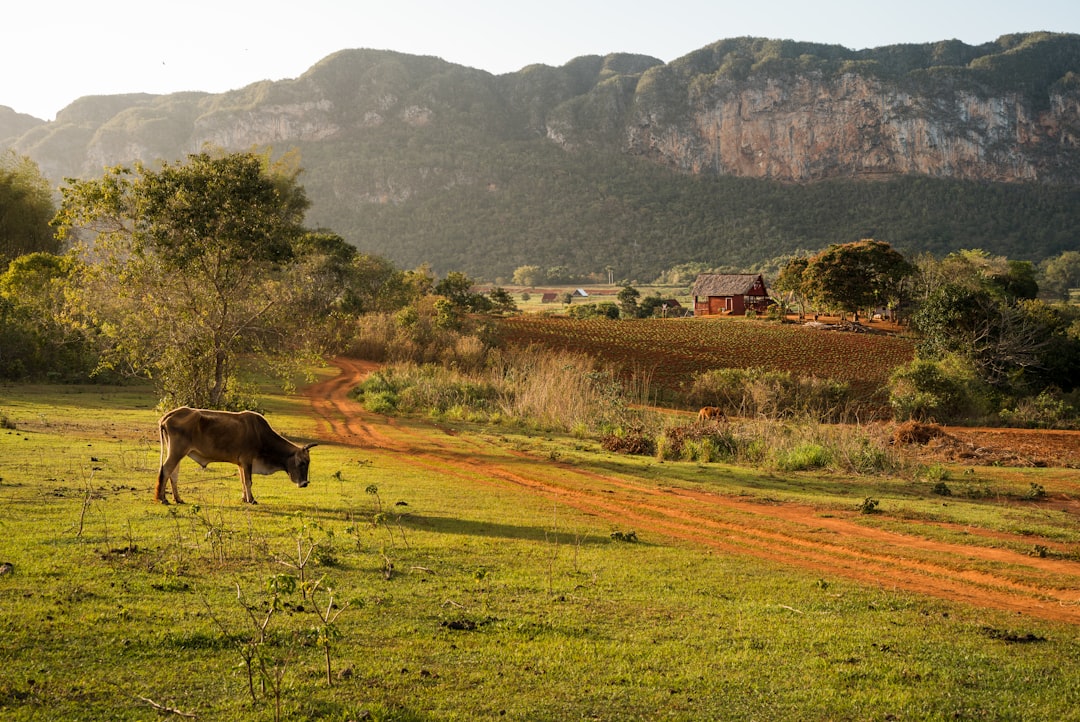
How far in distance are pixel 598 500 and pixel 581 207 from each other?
12534cm

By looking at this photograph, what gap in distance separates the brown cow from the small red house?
61152 mm

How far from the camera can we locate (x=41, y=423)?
17.9 meters

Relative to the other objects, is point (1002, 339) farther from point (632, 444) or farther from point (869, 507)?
point (869, 507)

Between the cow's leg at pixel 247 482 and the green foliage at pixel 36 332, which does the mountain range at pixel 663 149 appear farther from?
the cow's leg at pixel 247 482

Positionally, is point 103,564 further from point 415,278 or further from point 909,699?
point 415,278

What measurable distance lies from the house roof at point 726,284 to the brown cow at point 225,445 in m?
61.7

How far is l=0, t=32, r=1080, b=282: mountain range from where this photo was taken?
409 feet

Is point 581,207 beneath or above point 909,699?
above

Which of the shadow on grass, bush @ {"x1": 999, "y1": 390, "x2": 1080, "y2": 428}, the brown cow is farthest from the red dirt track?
bush @ {"x1": 999, "y1": 390, "x2": 1080, "y2": 428}

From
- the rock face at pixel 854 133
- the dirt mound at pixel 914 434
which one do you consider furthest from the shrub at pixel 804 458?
the rock face at pixel 854 133

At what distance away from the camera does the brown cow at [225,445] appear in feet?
33.4

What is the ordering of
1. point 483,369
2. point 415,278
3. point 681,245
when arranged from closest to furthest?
1. point 483,369
2. point 415,278
3. point 681,245

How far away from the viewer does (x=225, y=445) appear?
10.6 m

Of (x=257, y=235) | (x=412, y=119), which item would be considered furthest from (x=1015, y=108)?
(x=257, y=235)
